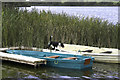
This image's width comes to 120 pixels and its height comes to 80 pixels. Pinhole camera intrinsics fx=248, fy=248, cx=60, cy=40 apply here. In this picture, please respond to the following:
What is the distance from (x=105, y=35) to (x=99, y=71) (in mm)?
4140

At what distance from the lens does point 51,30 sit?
51.9 feet

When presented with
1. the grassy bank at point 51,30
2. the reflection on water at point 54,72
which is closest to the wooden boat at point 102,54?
the reflection on water at point 54,72

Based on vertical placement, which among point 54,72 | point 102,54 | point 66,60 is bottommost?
point 54,72

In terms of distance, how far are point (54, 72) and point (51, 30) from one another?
5.19 metres

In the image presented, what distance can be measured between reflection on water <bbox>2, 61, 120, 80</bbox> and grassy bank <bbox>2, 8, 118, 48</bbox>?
2.62m

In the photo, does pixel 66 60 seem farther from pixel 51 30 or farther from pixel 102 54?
pixel 51 30

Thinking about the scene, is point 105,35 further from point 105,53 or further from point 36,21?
point 36,21

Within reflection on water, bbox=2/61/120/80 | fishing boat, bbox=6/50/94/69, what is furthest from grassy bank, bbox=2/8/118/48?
reflection on water, bbox=2/61/120/80

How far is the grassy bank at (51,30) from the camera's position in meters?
14.4

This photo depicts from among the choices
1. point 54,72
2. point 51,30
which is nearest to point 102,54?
point 54,72

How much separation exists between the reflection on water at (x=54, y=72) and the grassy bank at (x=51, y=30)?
8.58ft

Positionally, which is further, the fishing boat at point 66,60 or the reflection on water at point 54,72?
the fishing boat at point 66,60

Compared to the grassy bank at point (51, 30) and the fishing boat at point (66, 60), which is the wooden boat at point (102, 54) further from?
the grassy bank at point (51, 30)

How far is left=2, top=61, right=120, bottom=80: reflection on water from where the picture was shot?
10.5m
